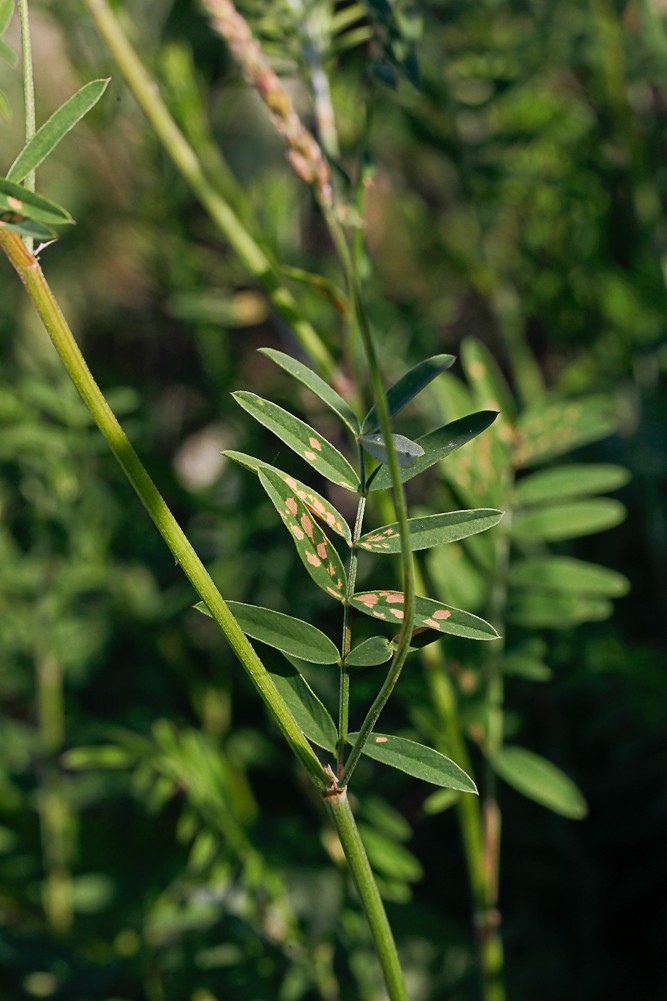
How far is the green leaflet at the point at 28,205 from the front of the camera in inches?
10.6

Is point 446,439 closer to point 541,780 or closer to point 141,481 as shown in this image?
point 141,481

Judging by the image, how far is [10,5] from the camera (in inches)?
12.7

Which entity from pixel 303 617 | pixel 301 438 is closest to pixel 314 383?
pixel 301 438

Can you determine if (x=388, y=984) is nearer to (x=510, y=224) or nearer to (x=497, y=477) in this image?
Answer: (x=497, y=477)

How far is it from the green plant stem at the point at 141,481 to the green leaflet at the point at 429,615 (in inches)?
1.7

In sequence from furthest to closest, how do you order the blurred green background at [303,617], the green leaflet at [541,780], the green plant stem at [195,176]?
the blurred green background at [303,617] → the green leaflet at [541,780] → the green plant stem at [195,176]

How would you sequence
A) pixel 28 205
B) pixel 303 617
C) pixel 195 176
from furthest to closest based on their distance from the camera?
1. pixel 303 617
2. pixel 195 176
3. pixel 28 205

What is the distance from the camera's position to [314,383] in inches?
12.8

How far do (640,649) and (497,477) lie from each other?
7.6 inches

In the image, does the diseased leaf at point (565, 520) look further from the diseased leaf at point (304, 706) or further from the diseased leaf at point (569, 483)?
the diseased leaf at point (304, 706)

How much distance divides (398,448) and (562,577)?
0.34 meters

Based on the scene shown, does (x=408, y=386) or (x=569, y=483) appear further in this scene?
(x=569, y=483)

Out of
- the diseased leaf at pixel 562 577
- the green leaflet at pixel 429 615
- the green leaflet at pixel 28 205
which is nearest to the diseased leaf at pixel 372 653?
the green leaflet at pixel 429 615

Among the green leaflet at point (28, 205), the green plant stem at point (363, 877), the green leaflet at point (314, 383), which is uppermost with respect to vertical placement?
the green leaflet at point (28, 205)
